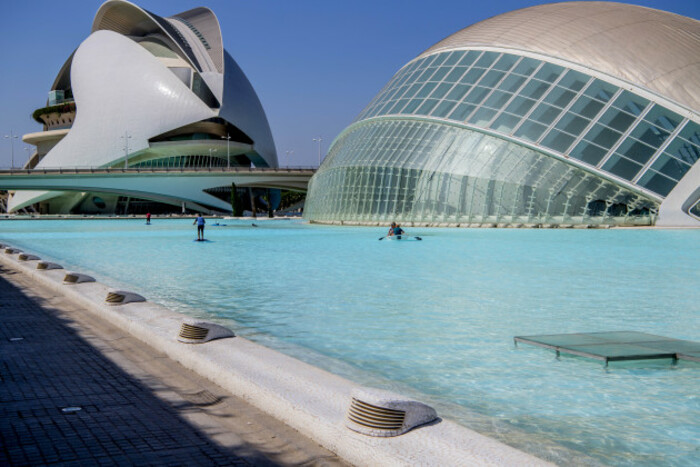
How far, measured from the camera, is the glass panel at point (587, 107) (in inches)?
1396

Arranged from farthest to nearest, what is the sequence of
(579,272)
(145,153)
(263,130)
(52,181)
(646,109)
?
1. (263,130)
2. (145,153)
3. (52,181)
4. (646,109)
5. (579,272)

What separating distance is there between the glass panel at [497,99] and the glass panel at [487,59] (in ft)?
9.55

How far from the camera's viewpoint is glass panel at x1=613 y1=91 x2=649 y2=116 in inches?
1388

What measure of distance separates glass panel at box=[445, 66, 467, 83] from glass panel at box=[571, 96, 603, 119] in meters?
7.70

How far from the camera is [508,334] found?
900 centimetres

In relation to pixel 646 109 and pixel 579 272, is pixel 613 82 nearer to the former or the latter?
pixel 646 109

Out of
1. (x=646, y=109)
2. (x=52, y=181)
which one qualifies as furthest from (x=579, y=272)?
(x=52, y=181)

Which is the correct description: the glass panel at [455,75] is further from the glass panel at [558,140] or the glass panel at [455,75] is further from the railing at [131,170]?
the railing at [131,170]

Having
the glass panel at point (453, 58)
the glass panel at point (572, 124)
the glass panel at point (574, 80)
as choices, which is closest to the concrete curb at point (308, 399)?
the glass panel at point (572, 124)

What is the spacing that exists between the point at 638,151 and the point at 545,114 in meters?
4.89

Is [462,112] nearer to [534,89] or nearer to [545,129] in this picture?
[534,89]

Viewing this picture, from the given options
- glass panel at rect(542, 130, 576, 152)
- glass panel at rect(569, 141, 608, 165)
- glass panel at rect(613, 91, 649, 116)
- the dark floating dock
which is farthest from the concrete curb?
glass panel at rect(613, 91, 649, 116)

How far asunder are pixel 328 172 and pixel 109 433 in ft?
148

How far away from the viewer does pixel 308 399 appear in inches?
208
